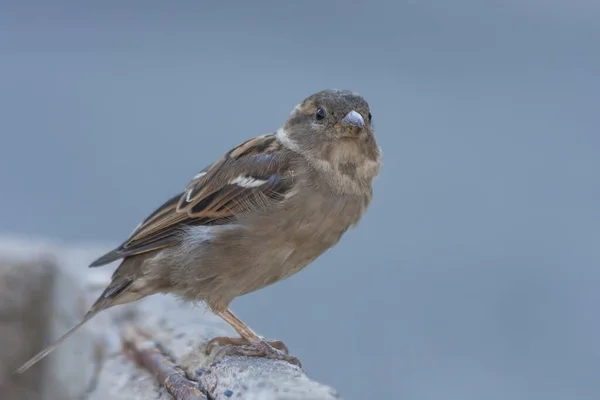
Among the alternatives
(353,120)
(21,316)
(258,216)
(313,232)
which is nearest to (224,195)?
(258,216)

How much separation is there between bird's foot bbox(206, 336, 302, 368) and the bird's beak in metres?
0.86

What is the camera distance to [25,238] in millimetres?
3732

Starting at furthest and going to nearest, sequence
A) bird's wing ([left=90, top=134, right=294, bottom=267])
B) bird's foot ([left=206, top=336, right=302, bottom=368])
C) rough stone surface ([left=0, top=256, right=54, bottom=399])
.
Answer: rough stone surface ([left=0, top=256, right=54, bottom=399]) → bird's wing ([left=90, top=134, right=294, bottom=267]) → bird's foot ([left=206, top=336, right=302, bottom=368])

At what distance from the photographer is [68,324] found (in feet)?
11.2

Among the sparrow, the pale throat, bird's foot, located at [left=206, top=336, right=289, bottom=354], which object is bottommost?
bird's foot, located at [left=206, top=336, right=289, bottom=354]

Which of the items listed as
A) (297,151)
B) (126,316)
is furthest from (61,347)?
(297,151)

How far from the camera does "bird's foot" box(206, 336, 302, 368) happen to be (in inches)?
105

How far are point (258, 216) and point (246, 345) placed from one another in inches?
19.8

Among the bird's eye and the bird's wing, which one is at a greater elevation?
the bird's eye

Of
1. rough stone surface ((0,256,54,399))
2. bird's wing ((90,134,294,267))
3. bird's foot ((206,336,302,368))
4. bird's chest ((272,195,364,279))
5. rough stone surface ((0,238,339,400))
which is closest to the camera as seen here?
bird's foot ((206,336,302,368))

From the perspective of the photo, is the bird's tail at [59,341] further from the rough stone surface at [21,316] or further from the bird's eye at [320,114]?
the bird's eye at [320,114]

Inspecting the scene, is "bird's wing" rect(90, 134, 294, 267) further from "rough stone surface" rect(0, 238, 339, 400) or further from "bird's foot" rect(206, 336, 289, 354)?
"bird's foot" rect(206, 336, 289, 354)

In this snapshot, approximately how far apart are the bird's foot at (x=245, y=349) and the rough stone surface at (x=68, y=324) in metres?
0.08

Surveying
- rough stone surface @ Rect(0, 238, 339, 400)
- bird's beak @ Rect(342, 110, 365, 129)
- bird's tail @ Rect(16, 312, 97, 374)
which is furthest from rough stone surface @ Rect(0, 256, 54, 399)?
bird's beak @ Rect(342, 110, 365, 129)
